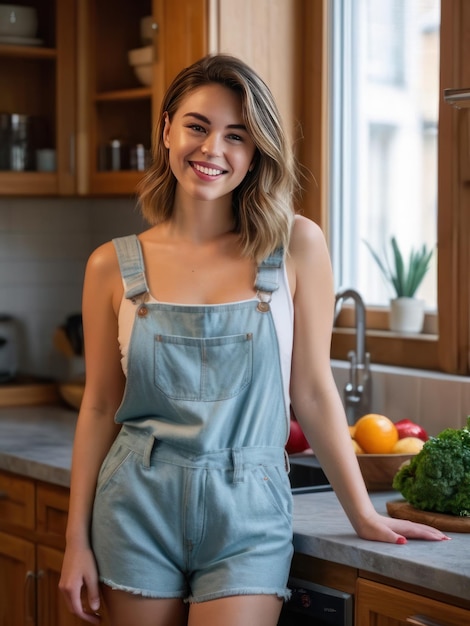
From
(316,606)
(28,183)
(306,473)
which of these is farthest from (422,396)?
(28,183)

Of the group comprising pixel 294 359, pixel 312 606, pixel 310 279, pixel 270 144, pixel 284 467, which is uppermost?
pixel 270 144

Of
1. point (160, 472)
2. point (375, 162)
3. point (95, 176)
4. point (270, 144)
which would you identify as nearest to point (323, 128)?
point (375, 162)

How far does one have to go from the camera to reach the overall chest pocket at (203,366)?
6.54ft

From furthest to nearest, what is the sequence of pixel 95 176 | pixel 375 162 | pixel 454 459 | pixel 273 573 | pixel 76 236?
pixel 76 236, pixel 95 176, pixel 375 162, pixel 454 459, pixel 273 573

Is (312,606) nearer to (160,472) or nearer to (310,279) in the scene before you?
(160,472)

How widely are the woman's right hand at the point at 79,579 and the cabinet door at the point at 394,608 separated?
49cm

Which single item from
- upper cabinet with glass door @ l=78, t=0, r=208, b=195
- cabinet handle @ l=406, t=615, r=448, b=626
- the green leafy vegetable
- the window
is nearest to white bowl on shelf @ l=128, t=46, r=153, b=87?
upper cabinet with glass door @ l=78, t=0, r=208, b=195

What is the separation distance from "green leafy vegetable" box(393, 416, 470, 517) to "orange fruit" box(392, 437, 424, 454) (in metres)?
0.33

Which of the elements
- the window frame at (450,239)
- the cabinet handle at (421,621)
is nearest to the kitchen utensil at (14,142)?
the window frame at (450,239)

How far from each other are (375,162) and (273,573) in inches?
64.2

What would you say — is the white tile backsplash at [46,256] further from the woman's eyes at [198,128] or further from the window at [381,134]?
the woman's eyes at [198,128]

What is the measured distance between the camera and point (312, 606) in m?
2.08

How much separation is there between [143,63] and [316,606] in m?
1.94

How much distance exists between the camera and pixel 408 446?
8.15 ft
